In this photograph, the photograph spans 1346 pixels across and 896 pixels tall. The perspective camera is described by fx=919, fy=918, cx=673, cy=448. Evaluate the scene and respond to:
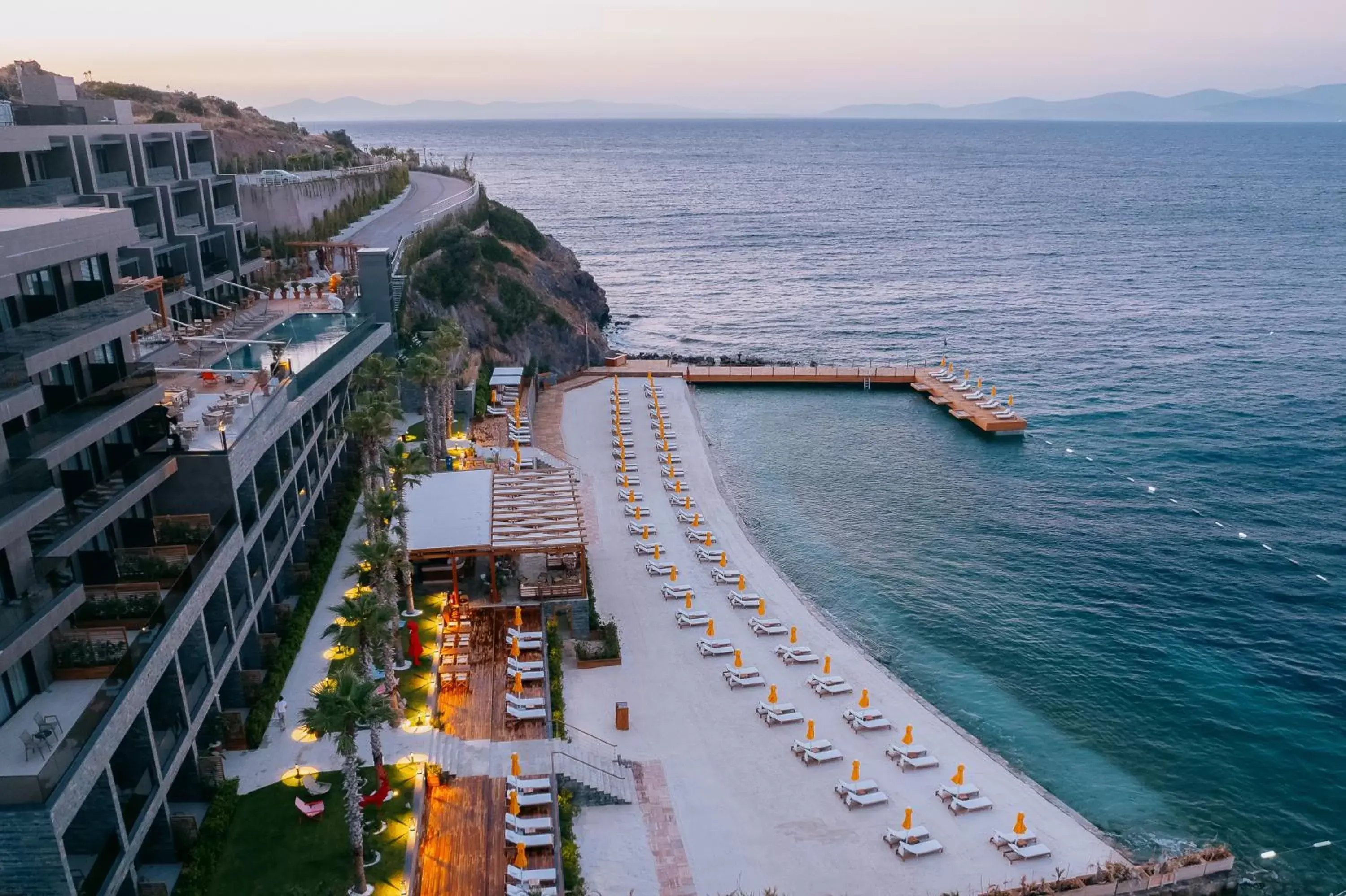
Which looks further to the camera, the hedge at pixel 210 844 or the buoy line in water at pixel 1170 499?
the buoy line in water at pixel 1170 499

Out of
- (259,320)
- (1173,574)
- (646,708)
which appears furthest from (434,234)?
(1173,574)

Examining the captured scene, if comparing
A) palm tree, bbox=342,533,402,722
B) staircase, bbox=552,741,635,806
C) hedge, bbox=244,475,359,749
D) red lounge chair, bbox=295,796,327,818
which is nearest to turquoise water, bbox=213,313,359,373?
hedge, bbox=244,475,359,749

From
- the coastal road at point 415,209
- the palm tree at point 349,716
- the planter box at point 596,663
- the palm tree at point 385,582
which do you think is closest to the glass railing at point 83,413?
the palm tree at point 385,582

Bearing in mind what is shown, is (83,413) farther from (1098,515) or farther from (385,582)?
(1098,515)

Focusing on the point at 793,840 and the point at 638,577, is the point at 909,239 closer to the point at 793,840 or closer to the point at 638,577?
the point at 638,577

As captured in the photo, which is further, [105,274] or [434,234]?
[434,234]

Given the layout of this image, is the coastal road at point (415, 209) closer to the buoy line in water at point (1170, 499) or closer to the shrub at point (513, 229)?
the shrub at point (513, 229)

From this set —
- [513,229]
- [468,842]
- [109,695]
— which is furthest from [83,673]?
[513,229]

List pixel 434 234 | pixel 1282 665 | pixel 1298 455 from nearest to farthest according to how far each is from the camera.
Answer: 1. pixel 1282 665
2. pixel 1298 455
3. pixel 434 234
